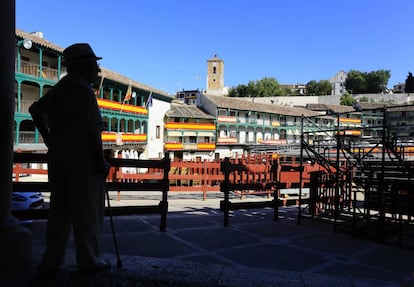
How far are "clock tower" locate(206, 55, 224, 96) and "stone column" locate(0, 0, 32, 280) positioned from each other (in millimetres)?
109940

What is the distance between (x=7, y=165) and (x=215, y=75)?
112025mm

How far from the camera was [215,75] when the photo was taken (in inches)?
4459

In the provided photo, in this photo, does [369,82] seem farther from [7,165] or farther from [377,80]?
[7,165]

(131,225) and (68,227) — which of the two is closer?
(68,227)

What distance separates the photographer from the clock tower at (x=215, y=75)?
112581mm

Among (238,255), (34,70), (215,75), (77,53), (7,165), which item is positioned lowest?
(238,255)

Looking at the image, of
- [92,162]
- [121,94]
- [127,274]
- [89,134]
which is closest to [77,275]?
[127,274]

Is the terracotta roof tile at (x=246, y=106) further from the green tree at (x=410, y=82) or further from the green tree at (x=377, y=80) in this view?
the green tree at (x=410, y=82)

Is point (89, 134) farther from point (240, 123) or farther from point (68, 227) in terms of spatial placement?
point (240, 123)

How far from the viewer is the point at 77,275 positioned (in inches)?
118

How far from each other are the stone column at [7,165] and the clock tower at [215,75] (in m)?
110

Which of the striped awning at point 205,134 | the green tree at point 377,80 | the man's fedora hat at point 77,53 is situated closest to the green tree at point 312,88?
the green tree at point 377,80

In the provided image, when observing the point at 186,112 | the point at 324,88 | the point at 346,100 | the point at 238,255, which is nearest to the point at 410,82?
the point at 238,255

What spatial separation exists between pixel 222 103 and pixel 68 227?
56.8 m
